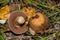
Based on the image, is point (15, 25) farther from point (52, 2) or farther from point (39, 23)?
point (52, 2)

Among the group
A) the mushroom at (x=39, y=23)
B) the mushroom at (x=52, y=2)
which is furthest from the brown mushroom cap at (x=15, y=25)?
the mushroom at (x=52, y=2)

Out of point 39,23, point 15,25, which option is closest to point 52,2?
point 39,23

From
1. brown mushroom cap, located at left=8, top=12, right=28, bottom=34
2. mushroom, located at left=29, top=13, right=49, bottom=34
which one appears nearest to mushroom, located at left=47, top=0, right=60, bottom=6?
mushroom, located at left=29, top=13, right=49, bottom=34

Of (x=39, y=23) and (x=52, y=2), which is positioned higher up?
(x=52, y=2)

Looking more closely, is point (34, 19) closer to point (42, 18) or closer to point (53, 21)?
point (42, 18)

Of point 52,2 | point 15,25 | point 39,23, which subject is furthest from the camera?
point 52,2

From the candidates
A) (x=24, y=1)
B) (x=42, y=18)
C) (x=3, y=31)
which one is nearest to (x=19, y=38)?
(x=3, y=31)

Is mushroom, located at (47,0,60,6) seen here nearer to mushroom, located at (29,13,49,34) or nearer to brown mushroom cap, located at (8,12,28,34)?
mushroom, located at (29,13,49,34)

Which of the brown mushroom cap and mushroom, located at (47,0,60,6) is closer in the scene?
the brown mushroom cap
